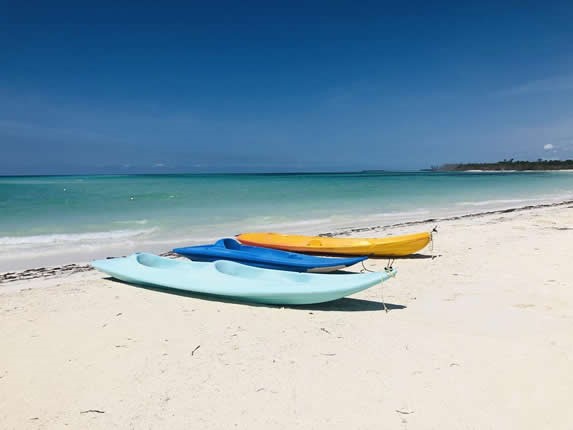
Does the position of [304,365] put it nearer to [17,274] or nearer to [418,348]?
[418,348]

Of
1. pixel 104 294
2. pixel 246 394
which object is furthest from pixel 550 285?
pixel 104 294

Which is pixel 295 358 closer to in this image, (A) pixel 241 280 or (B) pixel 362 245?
(A) pixel 241 280

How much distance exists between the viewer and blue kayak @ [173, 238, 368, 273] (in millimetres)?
5203

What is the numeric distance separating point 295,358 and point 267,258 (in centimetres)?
254

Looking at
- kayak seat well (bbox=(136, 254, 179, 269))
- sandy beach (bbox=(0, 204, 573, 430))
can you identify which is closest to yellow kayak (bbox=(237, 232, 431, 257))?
sandy beach (bbox=(0, 204, 573, 430))

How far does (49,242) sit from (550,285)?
31.0 feet

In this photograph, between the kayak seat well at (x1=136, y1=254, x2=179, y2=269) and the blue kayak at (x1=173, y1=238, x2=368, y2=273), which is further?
the kayak seat well at (x1=136, y1=254, x2=179, y2=269)

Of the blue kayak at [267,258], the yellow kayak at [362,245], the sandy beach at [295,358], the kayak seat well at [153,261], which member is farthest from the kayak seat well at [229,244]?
the sandy beach at [295,358]

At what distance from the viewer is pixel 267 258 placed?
5.50 meters

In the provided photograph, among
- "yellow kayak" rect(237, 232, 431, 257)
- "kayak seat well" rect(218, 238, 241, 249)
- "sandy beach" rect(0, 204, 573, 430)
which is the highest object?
"kayak seat well" rect(218, 238, 241, 249)

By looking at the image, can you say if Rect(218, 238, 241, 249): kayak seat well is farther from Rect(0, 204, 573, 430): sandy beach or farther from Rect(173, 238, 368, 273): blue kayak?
Rect(0, 204, 573, 430): sandy beach

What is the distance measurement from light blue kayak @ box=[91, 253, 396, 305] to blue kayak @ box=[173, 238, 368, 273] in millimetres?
633

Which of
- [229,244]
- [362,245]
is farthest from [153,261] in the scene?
[362,245]

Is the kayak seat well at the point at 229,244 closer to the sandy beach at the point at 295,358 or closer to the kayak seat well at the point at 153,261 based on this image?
the kayak seat well at the point at 153,261
